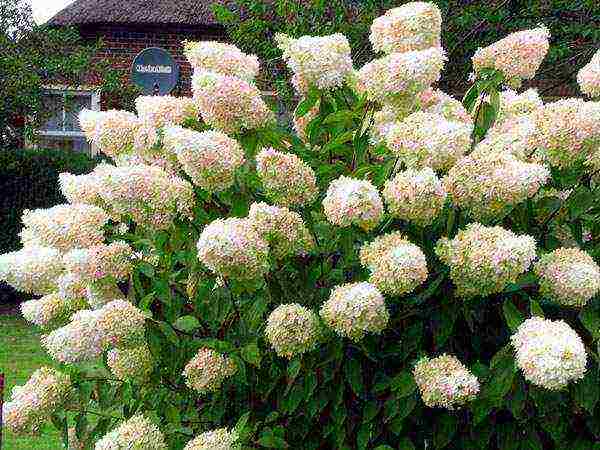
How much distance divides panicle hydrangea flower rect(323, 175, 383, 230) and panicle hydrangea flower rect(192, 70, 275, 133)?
35 cm

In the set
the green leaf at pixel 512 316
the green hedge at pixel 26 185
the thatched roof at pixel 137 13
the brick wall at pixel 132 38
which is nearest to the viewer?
the green leaf at pixel 512 316

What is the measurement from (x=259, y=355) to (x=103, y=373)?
564mm

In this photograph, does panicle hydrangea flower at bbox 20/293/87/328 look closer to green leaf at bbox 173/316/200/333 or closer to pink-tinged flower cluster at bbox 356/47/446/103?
green leaf at bbox 173/316/200/333

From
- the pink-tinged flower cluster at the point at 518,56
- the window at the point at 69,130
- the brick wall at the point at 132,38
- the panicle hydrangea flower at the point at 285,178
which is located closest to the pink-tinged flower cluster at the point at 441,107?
the pink-tinged flower cluster at the point at 518,56

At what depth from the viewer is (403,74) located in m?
2.20

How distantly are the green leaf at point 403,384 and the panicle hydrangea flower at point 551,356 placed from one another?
30cm

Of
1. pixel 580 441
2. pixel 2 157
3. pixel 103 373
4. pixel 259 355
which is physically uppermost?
pixel 259 355

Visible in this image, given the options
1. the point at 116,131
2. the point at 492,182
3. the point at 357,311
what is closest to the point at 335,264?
the point at 357,311

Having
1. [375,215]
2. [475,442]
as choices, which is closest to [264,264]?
[375,215]

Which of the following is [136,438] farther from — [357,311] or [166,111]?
[166,111]

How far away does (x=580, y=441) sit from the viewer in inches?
87.8

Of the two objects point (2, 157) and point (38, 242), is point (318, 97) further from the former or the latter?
point (2, 157)

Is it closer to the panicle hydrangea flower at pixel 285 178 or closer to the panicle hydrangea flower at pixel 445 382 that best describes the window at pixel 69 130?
the panicle hydrangea flower at pixel 285 178

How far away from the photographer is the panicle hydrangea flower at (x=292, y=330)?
2.04m
